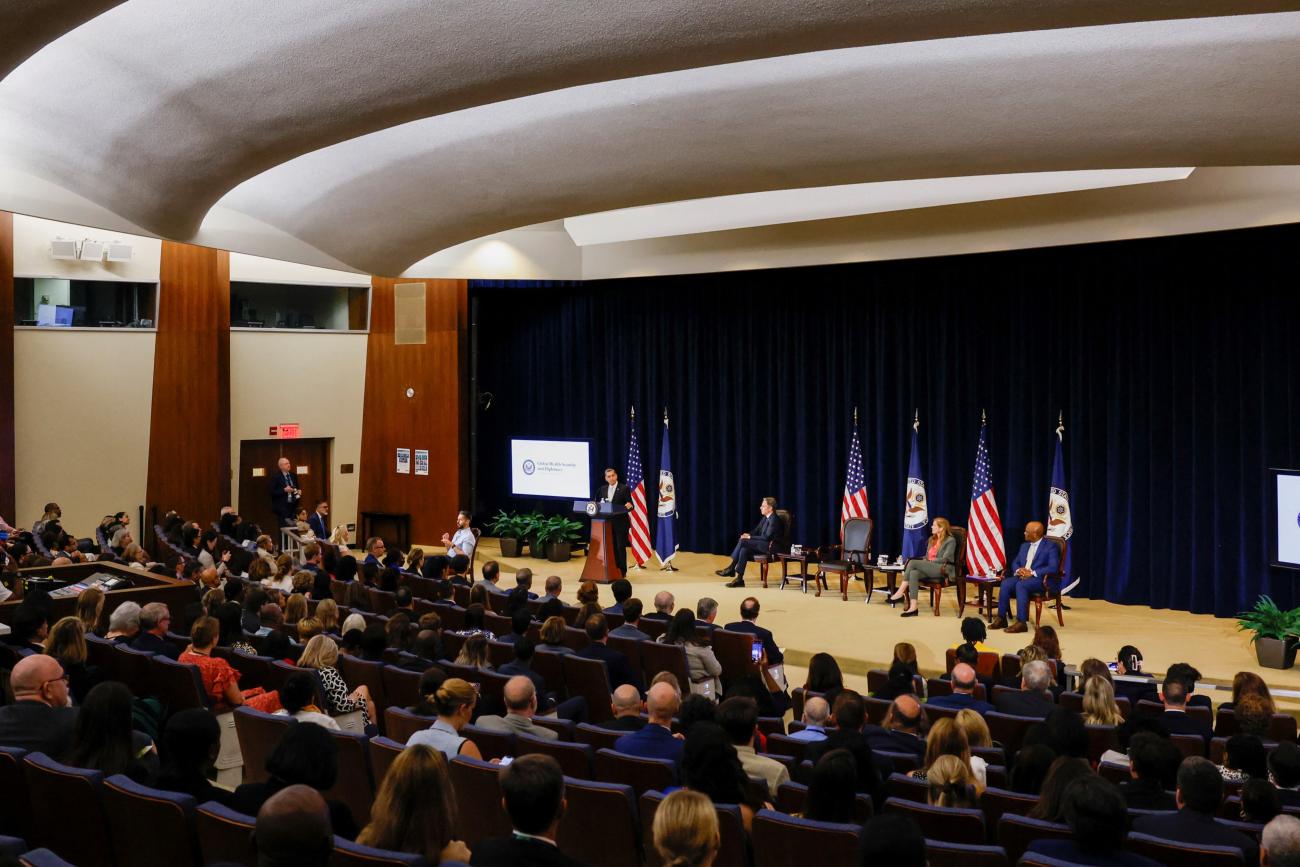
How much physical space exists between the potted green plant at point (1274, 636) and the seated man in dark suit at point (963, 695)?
4889 millimetres

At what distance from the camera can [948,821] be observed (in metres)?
4.03

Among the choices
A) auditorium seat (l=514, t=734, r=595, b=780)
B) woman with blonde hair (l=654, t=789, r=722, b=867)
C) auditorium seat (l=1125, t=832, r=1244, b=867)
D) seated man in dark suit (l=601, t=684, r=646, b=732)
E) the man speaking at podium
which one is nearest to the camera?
woman with blonde hair (l=654, t=789, r=722, b=867)

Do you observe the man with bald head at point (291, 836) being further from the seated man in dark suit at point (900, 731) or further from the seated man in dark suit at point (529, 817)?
the seated man in dark suit at point (900, 731)

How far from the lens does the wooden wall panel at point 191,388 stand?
16.0 meters

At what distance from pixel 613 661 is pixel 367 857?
14.0 ft

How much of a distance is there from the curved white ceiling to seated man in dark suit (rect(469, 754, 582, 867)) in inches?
171

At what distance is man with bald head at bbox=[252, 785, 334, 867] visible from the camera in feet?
8.68

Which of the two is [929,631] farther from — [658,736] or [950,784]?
[950,784]

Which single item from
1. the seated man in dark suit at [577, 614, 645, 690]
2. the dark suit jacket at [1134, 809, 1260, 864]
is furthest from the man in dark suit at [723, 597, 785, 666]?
the dark suit jacket at [1134, 809, 1260, 864]

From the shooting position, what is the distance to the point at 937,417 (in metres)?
15.0

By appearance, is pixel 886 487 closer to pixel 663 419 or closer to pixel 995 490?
pixel 995 490

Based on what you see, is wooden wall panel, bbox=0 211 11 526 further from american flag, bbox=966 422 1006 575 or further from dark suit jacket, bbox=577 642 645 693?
american flag, bbox=966 422 1006 575

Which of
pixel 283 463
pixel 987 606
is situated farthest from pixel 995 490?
pixel 283 463

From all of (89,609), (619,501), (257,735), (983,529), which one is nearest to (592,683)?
(257,735)
